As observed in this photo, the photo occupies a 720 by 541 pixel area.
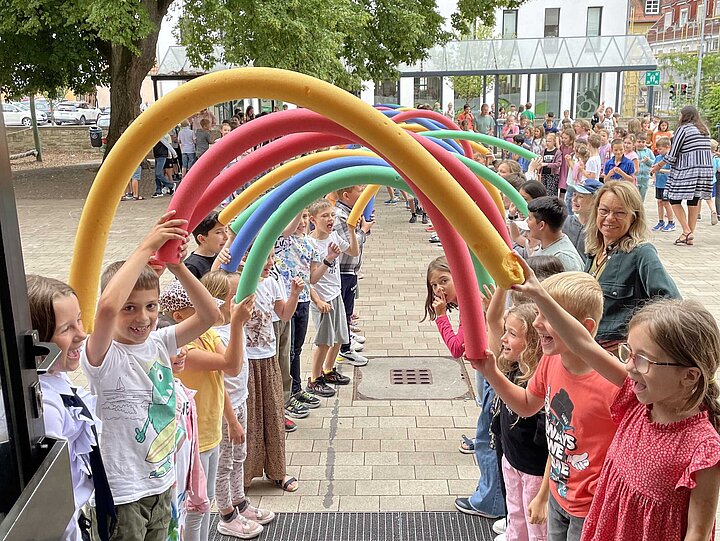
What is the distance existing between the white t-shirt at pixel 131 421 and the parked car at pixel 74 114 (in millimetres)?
40169

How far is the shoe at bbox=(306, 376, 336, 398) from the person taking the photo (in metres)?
6.19

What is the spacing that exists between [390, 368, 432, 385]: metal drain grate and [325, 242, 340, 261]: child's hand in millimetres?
1352

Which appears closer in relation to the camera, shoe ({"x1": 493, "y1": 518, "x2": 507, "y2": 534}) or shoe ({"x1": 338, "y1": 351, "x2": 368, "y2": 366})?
shoe ({"x1": 493, "y1": 518, "x2": 507, "y2": 534})

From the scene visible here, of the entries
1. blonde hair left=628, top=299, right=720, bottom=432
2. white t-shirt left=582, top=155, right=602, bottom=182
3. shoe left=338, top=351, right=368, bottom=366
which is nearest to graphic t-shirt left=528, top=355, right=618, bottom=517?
blonde hair left=628, top=299, right=720, bottom=432

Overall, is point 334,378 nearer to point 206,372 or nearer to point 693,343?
point 206,372

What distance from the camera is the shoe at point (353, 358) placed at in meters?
6.92

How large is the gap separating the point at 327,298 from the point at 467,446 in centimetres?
177

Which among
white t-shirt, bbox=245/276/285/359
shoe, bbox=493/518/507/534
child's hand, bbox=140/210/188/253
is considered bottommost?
shoe, bbox=493/518/507/534

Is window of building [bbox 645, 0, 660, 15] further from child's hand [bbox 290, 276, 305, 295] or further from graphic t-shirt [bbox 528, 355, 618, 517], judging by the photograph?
graphic t-shirt [bbox 528, 355, 618, 517]

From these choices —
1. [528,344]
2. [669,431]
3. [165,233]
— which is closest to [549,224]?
[528,344]

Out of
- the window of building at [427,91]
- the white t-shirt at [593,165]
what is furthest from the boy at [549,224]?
the window of building at [427,91]

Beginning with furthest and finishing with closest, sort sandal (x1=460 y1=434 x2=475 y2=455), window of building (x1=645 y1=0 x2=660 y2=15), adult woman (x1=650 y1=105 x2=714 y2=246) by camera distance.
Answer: window of building (x1=645 y1=0 x2=660 y2=15) → adult woman (x1=650 y1=105 x2=714 y2=246) → sandal (x1=460 y1=434 x2=475 y2=455)

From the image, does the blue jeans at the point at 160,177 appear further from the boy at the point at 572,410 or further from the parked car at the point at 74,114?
the parked car at the point at 74,114

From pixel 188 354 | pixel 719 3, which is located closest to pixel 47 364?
pixel 188 354
